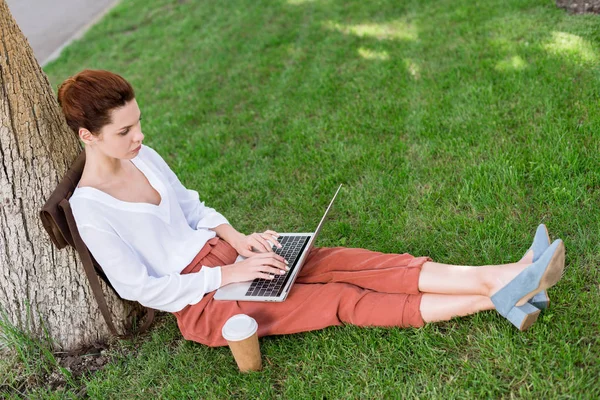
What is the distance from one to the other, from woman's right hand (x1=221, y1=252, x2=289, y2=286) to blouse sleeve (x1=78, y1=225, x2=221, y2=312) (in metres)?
0.06

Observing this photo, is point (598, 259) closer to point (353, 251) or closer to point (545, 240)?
point (545, 240)

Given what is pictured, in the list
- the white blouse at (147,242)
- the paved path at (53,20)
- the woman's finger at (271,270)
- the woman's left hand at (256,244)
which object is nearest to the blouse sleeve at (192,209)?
the white blouse at (147,242)

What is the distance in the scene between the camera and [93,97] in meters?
2.76

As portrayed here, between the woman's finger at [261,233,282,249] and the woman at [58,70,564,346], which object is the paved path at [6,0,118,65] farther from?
the woman's finger at [261,233,282,249]

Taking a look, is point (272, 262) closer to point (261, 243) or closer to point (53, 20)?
point (261, 243)

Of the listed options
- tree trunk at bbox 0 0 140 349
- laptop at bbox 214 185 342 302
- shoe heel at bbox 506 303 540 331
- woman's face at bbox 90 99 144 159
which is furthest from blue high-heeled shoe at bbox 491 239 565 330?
tree trunk at bbox 0 0 140 349

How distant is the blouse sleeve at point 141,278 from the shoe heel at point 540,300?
1.52 m

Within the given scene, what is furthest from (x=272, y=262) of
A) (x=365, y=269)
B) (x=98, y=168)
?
(x=98, y=168)

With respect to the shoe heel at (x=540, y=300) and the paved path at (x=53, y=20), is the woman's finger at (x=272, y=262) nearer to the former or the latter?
the shoe heel at (x=540, y=300)

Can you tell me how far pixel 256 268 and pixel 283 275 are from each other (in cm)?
14

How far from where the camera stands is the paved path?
994 centimetres

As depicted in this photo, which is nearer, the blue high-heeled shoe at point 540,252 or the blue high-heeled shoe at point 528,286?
the blue high-heeled shoe at point 528,286

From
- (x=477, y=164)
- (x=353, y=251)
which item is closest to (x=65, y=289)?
(x=353, y=251)

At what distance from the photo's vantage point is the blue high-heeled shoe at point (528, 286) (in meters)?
2.46
